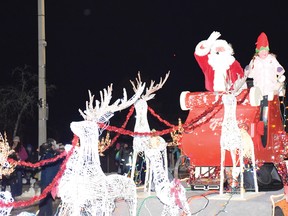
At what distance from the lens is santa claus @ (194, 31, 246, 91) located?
10094 mm

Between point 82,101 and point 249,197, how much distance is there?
1238 inches

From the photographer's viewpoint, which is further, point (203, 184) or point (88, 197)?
point (203, 184)

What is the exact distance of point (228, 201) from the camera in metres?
8.47

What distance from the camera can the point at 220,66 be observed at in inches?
398

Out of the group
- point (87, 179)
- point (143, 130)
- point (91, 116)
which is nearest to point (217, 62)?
point (143, 130)

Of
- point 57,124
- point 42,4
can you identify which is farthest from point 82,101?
point 42,4

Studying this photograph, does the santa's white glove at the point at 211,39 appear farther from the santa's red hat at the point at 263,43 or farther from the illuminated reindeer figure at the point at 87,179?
the illuminated reindeer figure at the point at 87,179

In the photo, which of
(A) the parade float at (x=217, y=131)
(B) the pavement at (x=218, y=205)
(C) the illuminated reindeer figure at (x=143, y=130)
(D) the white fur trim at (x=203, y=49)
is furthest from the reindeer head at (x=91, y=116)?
(D) the white fur trim at (x=203, y=49)

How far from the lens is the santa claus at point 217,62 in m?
10.1

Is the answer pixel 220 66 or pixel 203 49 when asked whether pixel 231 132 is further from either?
pixel 203 49

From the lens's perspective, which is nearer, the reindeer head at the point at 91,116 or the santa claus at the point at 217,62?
the reindeer head at the point at 91,116

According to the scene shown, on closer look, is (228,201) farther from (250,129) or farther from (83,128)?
(83,128)

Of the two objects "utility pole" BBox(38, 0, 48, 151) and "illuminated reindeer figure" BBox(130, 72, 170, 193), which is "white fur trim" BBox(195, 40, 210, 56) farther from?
"utility pole" BBox(38, 0, 48, 151)

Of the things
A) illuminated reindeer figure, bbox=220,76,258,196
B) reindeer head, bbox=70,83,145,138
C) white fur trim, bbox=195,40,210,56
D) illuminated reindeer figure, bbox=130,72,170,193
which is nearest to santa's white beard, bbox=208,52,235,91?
white fur trim, bbox=195,40,210,56
